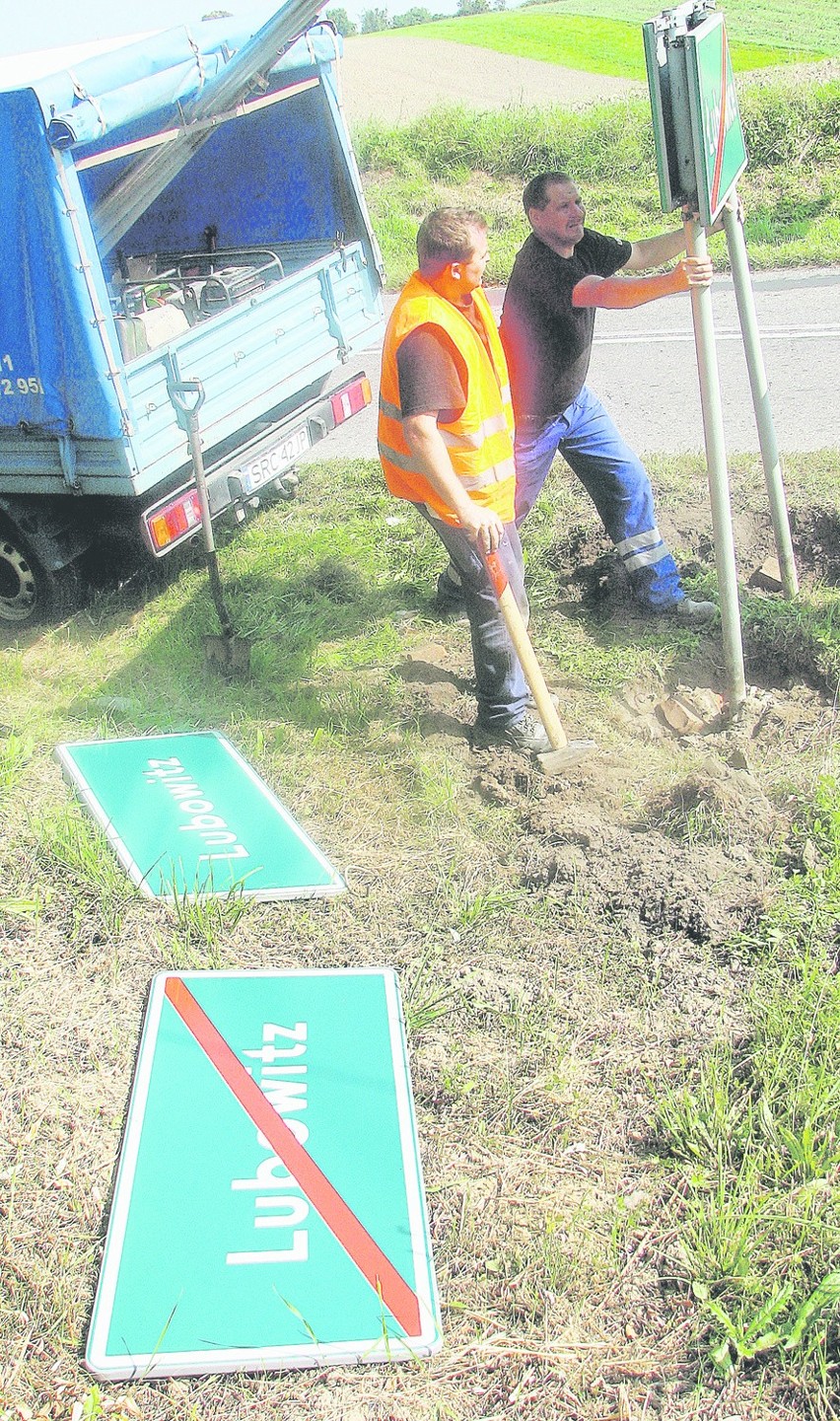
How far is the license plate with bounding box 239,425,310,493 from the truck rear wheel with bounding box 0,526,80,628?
991 mm

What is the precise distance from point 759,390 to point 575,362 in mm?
710

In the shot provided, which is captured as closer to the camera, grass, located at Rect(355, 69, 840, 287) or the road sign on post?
the road sign on post

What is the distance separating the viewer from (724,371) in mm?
7734

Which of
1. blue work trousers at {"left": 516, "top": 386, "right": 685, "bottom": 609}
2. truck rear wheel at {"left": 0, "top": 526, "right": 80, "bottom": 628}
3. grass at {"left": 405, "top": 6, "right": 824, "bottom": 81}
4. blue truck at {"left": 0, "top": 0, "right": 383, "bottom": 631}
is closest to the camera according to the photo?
blue truck at {"left": 0, "top": 0, "right": 383, "bottom": 631}

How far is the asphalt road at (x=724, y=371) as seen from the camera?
6.78m

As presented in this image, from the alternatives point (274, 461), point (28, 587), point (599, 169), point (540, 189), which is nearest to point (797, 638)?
point (540, 189)

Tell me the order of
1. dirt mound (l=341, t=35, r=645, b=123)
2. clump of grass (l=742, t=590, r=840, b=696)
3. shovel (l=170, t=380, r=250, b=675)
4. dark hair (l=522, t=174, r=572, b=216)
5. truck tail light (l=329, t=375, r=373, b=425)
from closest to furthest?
dark hair (l=522, t=174, r=572, b=216), clump of grass (l=742, t=590, r=840, b=696), shovel (l=170, t=380, r=250, b=675), truck tail light (l=329, t=375, r=373, b=425), dirt mound (l=341, t=35, r=645, b=123)

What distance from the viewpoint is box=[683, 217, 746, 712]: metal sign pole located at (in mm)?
3426

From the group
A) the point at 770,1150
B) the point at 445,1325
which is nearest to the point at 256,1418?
the point at 445,1325

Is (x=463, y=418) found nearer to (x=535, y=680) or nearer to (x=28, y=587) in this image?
(x=535, y=680)

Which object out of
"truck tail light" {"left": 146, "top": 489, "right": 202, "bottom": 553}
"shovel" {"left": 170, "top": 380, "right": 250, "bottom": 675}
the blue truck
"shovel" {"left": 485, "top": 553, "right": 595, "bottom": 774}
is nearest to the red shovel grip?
"shovel" {"left": 485, "top": 553, "right": 595, "bottom": 774}

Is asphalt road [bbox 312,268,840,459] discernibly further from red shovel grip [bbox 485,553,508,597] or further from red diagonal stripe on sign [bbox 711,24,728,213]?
red shovel grip [bbox 485,553,508,597]

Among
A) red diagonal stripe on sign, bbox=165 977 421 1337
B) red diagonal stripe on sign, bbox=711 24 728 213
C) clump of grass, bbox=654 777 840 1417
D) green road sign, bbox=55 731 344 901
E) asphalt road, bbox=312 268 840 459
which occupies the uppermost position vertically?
red diagonal stripe on sign, bbox=711 24 728 213

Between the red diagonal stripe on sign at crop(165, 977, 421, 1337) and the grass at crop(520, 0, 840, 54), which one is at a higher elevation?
the grass at crop(520, 0, 840, 54)
